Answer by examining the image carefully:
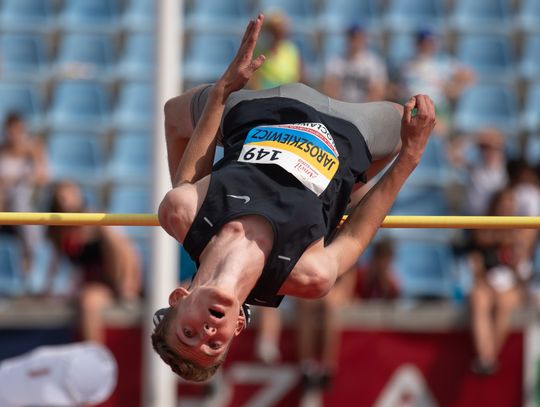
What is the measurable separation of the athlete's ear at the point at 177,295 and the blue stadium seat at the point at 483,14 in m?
7.07

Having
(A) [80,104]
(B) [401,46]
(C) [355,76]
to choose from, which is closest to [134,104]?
(A) [80,104]

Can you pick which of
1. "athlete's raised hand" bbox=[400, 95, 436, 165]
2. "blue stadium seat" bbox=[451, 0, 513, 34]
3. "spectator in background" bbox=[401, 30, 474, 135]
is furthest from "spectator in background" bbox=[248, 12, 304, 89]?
"athlete's raised hand" bbox=[400, 95, 436, 165]

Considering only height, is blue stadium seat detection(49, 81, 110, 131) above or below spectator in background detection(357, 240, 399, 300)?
above

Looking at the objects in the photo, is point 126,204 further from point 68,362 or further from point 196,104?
point 196,104

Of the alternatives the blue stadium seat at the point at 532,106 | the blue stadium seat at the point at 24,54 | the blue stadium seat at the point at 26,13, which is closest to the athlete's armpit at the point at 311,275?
the blue stadium seat at the point at 532,106

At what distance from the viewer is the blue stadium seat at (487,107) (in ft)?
33.2

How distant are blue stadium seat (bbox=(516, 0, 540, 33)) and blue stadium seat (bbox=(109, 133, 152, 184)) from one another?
3502 mm

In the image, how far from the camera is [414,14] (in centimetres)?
1079

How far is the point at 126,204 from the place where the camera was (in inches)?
365

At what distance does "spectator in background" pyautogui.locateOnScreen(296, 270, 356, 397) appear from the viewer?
7.67 m

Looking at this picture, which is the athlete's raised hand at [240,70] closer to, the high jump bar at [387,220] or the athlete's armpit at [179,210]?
the athlete's armpit at [179,210]

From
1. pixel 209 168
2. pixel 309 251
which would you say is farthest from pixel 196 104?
pixel 309 251

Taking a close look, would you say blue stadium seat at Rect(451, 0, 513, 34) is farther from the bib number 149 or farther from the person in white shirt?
the bib number 149

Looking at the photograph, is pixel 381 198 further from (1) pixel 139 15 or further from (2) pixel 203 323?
(1) pixel 139 15
